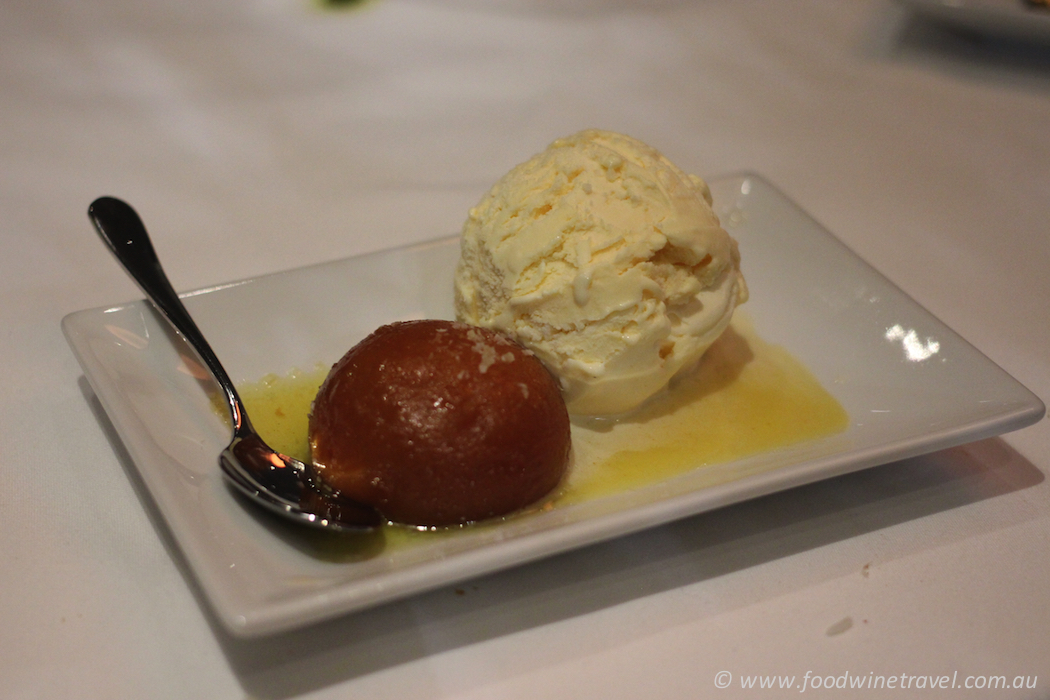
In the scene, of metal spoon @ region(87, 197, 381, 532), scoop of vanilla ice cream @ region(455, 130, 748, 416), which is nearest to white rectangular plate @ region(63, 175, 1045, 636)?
metal spoon @ region(87, 197, 381, 532)

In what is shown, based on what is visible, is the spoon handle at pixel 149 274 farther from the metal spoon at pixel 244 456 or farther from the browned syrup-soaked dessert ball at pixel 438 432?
the browned syrup-soaked dessert ball at pixel 438 432

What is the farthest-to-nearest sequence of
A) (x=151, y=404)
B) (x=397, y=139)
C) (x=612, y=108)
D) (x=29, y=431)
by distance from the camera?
(x=612, y=108), (x=397, y=139), (x=29, y=431), (x=151, y=404)

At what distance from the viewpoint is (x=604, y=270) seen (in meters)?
1.47

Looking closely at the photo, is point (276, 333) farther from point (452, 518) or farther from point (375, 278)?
point (452, 518)

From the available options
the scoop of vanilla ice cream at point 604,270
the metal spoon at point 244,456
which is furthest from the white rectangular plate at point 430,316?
the scoop of vanilla ice cream at point 604,270

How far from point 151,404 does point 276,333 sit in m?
0.34

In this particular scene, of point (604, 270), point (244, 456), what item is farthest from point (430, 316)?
point (244, 456)

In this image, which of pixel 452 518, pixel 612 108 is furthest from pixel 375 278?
pixel 612 108

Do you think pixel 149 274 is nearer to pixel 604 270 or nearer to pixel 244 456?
pixel 244 456

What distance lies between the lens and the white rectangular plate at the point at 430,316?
111cm

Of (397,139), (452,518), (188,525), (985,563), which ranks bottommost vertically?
(985,563)

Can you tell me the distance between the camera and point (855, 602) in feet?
4.10

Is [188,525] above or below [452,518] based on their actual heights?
above

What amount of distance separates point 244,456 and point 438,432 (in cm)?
31
